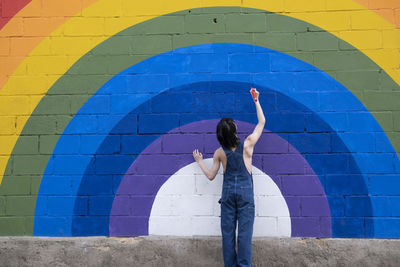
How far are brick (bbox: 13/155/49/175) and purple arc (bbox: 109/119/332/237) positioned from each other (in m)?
0.95

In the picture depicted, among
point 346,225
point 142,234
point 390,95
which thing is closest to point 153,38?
point 142,234

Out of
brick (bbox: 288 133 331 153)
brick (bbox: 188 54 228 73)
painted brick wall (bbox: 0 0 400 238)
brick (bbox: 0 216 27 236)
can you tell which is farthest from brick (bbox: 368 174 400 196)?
brick (bbox: 0 216 27 236)

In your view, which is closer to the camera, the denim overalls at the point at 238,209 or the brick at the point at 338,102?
the denim overalls at the point at 238,209

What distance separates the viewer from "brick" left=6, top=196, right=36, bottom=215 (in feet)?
13.2

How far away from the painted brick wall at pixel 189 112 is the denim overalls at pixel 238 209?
1.59ft

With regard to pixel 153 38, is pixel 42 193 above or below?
below

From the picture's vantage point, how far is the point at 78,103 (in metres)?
4.07

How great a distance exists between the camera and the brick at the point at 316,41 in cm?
395

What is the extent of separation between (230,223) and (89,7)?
2.96 metres

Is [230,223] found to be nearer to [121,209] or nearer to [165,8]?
[121,209]

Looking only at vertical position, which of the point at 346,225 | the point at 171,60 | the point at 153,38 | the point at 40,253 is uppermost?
the point at 153,38

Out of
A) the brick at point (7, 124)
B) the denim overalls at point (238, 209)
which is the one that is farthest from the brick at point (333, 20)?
the brick at point (7, 124)

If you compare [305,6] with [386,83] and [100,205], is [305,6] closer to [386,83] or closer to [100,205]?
[386,83]

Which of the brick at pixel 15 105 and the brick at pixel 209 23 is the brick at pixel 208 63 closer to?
the brick at pixel 209 23
